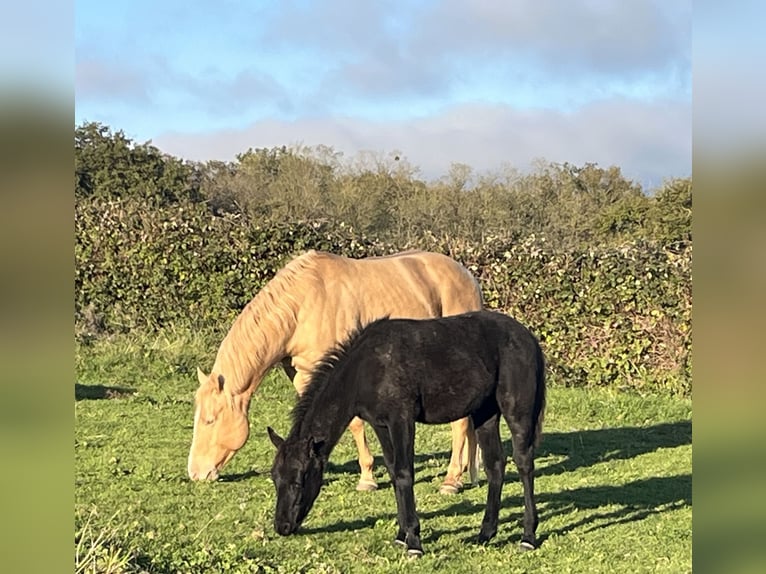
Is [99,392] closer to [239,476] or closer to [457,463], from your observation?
[239,476]

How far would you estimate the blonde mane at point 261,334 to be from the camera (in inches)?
256

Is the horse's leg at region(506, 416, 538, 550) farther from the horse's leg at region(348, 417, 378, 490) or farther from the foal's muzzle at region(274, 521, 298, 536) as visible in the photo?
the horse's leg at region(348, 417, 378, 490)

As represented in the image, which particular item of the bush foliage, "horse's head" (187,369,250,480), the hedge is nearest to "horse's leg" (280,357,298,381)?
"horse's head" (187,369,250,480)

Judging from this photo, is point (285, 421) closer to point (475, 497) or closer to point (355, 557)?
point (475, 497)

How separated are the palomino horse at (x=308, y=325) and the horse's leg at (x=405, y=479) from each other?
1403mm

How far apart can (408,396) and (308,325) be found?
2.10 meters

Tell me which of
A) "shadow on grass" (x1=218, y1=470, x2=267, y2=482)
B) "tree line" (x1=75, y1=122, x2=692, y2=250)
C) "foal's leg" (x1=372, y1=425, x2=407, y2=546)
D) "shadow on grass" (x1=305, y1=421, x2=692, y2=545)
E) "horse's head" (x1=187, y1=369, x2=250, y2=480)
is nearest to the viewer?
"foal's leg" (x1=372, y1=425, x2=407, y2=546)

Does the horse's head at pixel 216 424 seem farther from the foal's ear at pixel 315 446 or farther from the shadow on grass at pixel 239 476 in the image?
the foal's ear at pixel 315 446

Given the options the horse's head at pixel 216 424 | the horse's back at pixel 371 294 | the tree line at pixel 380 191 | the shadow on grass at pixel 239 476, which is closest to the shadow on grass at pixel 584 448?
the shadow on grass at pixel 239 476

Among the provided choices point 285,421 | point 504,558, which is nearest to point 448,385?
point 504,558

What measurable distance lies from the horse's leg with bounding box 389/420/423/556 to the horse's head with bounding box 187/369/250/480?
6.16 feet

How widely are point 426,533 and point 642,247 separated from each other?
813 centimetres

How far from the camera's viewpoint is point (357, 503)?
20.4ft

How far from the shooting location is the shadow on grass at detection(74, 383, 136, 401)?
1014 cm
